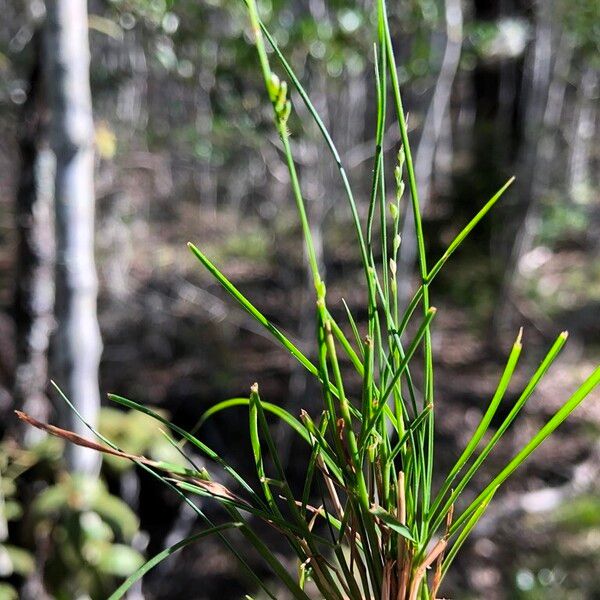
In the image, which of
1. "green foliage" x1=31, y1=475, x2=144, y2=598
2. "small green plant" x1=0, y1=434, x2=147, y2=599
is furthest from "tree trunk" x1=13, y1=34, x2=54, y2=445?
"green foliage" x1=31, y1=475, x2=144, y2=598

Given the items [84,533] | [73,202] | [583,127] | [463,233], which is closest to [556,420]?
[463,233]

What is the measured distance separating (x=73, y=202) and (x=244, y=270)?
5.44 m

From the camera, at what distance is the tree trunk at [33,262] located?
8.72 ft

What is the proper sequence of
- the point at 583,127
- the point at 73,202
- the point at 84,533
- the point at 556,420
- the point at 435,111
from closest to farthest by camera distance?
the point at 556,420, the point at 73,202, the point at 84,533, the point at 435,111, the point at 583,127

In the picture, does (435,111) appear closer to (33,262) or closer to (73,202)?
(33,262)

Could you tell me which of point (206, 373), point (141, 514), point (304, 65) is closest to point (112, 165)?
point (206, 373)

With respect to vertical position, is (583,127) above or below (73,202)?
above

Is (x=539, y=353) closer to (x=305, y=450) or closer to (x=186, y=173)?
(x=305, y=450)

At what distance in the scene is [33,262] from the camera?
2.75m

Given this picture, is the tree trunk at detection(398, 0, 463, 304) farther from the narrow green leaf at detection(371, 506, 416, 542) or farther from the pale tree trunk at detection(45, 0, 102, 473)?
the narrow green leaf at detection(371, 506, 416, 542)

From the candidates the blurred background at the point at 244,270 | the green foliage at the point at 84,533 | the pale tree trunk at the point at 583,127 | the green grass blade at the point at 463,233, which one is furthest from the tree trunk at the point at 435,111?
the pale tree trunk at the point at 583,127

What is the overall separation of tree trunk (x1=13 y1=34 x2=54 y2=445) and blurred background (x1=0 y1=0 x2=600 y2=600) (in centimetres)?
1

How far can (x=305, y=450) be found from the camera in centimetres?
479

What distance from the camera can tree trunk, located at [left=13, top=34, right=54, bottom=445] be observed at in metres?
2.66
